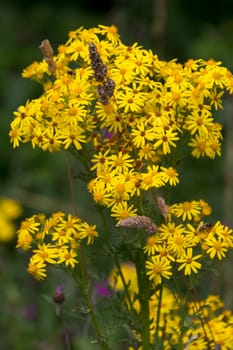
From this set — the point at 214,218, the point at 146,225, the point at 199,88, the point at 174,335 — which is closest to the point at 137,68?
the point at 199,88

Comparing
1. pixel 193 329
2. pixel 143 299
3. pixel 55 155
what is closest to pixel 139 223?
pixel 143 299

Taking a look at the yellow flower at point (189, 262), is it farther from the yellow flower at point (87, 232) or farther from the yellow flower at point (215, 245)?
the yellow flower at point (87, 232)

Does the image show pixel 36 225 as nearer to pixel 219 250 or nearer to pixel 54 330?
pixel 219 250

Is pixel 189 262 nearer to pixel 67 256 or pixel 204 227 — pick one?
pixel 204 227

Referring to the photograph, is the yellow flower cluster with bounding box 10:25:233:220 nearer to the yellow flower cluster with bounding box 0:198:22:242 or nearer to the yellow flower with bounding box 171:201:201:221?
the yellow flower with bounding box 171:201:201:221

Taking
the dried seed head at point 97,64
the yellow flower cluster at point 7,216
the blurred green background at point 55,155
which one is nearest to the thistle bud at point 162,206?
the dried seed head at point 97,64

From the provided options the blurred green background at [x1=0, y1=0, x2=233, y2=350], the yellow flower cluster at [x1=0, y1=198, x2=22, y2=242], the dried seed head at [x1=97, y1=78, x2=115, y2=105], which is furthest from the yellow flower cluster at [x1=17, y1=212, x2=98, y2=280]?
the yellow flower cluster at [x1=0, y1=198, x2=22, y2=242]
